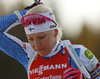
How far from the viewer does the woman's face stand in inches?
89.8

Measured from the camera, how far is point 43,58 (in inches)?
100

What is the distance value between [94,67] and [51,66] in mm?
433

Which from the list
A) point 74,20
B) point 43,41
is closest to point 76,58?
point 43,41

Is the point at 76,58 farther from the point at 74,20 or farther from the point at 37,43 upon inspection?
the point at 74,20

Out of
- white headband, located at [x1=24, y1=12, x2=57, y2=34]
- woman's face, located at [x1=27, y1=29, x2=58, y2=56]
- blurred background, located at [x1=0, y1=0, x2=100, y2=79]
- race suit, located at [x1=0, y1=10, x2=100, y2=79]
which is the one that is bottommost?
blurred background, located at [x1=0, y1=0, x2=100, y2=79]

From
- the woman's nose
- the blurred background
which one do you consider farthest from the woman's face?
the blurred background

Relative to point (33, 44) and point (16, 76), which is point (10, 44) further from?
point (16, 76)

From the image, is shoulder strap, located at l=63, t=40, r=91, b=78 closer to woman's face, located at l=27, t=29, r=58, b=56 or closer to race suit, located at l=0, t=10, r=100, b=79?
race suit, located at l=0, t=10, r=100, b=79

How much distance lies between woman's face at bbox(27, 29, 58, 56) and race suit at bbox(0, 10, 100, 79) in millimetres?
124

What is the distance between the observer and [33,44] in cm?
231

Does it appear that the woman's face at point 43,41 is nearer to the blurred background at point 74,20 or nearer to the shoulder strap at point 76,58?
the shoulder strap at point 76,58

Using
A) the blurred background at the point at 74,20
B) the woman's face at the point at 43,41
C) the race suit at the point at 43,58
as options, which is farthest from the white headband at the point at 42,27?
the blurred background at the point at 74,20

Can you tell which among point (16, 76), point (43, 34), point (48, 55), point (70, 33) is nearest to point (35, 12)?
point (43, 34)

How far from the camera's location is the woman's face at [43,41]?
89.8 inches
